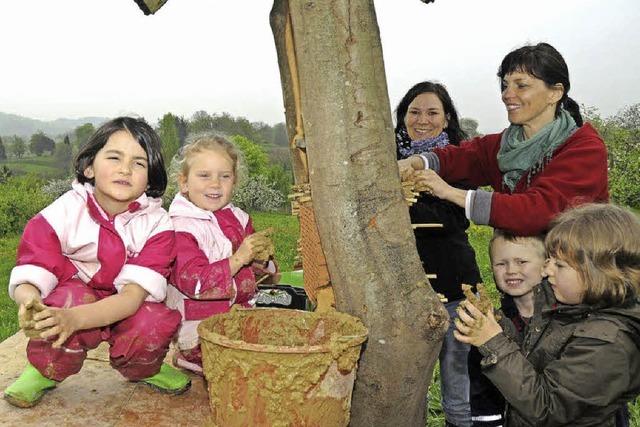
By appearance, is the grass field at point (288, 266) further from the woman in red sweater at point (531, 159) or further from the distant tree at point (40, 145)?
the distant tree at point (40, 145)

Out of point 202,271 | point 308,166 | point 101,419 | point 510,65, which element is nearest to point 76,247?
point 202,271

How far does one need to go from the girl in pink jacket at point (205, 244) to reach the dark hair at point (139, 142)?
0.18 meters

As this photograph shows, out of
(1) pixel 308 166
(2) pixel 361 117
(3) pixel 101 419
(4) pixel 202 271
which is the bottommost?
(3) pixel 101 419

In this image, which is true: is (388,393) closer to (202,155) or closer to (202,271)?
(202,271)

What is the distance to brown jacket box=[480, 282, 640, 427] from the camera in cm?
209

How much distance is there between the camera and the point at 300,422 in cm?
212

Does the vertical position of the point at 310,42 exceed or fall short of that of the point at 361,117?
it exceeds it

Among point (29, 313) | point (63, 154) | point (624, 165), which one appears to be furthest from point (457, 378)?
point (63, 154)

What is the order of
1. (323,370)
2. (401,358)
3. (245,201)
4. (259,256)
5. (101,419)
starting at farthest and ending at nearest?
(245,201) < (259,256) < (101,419) < (401,358) < (323,370)

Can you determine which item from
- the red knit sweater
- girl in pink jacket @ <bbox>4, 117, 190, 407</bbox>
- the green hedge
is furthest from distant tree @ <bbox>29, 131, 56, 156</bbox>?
the red knit sweater

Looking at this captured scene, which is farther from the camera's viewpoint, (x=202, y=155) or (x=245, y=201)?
(x=245, y=201)

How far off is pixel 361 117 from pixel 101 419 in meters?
1.60

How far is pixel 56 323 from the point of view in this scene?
2.26 m

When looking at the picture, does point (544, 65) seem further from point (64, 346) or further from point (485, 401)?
point (64, 346)
